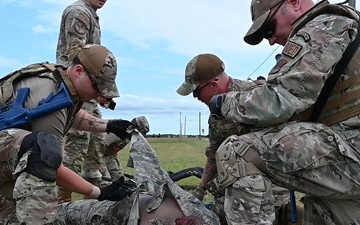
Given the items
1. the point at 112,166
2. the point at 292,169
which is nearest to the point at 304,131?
the point at 292,169

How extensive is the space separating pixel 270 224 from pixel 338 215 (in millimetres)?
480

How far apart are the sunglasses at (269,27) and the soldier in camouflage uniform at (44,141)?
1028mm

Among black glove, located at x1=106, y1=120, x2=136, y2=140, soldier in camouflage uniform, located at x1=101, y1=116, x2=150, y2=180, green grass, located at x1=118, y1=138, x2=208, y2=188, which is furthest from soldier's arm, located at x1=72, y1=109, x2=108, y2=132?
green grass, located at x1=118, y1=138, x2=208, y2=188

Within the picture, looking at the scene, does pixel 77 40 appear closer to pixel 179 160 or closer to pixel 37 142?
pixel 37 142

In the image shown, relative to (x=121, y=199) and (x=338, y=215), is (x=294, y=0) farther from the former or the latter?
(x=121, y=199)

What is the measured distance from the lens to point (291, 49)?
118 inches

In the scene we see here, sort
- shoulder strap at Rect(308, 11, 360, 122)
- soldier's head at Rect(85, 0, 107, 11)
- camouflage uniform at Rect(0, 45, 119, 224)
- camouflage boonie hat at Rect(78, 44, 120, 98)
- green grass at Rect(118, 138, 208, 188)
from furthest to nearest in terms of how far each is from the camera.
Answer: green grass at Rect(118, 138, 208, 188)
soldier's head at Rect(85, 0, 107, 11)
camouflage boonie hat at Rect(78, 44, 120, 98)
camouflage uniform at Rect(0, 45, 119, 224)
shoulder strap at Rect(308, 11, 360, 122)

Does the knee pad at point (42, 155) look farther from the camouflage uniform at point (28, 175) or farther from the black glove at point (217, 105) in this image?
the black glove at point (217, 105)

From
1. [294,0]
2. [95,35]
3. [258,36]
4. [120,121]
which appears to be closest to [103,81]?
[120,121]

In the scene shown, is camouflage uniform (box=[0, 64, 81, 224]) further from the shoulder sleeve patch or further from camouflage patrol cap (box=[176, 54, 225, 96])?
the shoulder sleeve patch

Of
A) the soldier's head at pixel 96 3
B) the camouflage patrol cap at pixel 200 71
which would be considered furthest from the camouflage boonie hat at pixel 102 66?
the soldier's head at pixel 96 3

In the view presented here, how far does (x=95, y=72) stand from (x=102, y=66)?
61 mm

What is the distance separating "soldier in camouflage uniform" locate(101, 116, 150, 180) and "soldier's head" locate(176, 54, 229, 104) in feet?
1.37

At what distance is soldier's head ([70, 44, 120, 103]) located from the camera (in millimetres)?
3602
